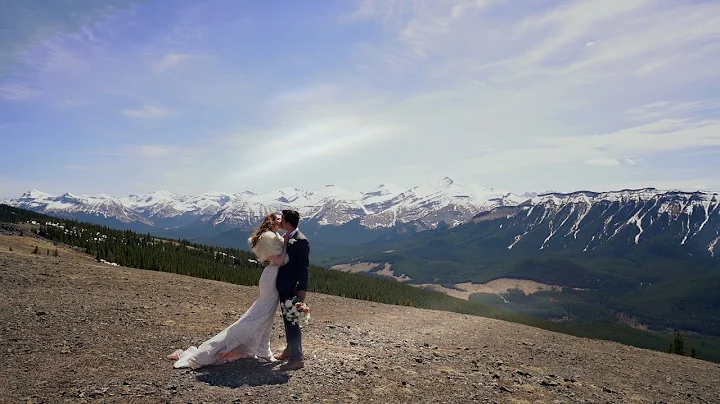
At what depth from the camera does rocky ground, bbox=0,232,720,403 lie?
10758mm

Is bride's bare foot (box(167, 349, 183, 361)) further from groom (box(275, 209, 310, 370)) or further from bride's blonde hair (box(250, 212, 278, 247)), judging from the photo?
bride's blonde hair (box(250, 212, 278, 247))

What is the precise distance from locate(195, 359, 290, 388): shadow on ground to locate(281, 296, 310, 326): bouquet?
58.6 inches

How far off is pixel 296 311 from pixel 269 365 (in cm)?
189

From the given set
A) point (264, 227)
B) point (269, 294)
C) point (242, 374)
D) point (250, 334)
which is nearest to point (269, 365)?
point (242, 374)

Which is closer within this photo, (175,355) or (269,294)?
(269,294)

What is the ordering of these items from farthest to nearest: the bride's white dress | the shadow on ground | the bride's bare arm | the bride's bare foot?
the bride's bare foot → the bride's bare arm → the bride's white dress → the shadow on ground

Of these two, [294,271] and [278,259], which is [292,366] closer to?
[294,271]

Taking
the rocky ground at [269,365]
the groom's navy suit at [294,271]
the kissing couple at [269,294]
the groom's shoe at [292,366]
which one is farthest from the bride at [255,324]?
the groom's shoe at [292,366]

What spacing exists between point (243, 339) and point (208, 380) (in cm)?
141

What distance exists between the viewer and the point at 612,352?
78.4 ft

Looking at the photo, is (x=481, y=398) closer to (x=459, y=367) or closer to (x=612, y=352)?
(x=459, y=367)

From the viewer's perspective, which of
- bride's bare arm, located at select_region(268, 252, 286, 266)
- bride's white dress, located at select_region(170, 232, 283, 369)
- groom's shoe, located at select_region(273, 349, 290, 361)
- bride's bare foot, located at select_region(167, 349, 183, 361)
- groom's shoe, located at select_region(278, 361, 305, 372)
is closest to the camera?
bride's white dress, located at select_region(170, 232, 283, 369)

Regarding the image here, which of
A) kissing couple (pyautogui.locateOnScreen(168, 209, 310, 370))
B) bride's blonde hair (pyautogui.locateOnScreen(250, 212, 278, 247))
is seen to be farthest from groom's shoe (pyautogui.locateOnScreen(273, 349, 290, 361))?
bride's blonde hair (pyautogui.locateOnScreen(250, 212, 278, 247))

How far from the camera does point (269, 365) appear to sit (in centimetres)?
1227
